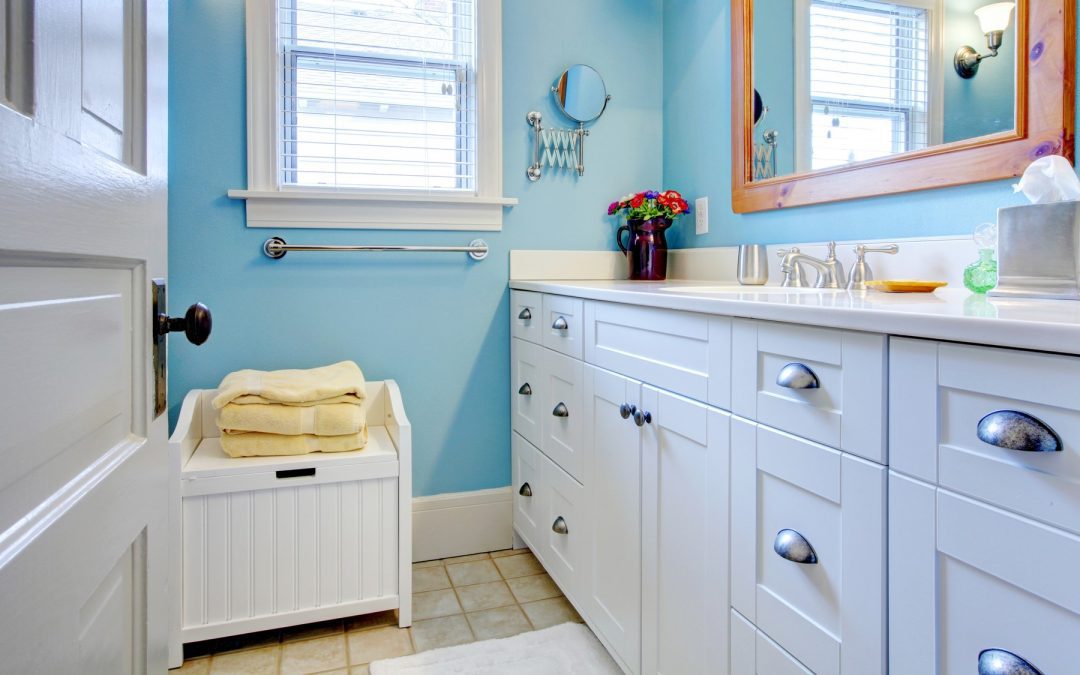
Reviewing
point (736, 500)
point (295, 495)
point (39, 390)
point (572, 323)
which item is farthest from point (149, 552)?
point (572, 323)

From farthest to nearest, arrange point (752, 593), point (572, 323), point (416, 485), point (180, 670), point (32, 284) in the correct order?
point (416, 485)
point (572, 323)
point (180, 670)
point (752, 593)
point (32, 284)

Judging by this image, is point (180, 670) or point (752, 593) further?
point (180, 670)

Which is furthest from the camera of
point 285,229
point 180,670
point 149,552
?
point 285,229

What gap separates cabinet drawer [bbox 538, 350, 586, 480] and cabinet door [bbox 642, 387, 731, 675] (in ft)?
1.18

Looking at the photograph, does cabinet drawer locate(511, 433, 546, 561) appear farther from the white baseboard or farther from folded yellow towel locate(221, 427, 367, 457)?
folded yellow towel locate(221, 427, 367, 457)

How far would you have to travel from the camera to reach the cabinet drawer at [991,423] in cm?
63

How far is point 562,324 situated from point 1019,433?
1.28 meters

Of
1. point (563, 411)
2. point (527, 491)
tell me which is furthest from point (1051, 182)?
point (527, 491)

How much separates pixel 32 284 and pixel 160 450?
1.30 feet

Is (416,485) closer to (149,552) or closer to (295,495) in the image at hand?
(295,495)

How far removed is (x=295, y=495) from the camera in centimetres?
178

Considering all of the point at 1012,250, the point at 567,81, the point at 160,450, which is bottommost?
the point at 160,450

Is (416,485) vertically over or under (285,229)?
under

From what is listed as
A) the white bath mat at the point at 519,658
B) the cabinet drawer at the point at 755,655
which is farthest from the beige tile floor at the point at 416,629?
the cabinet drawer at the point at 755,655
